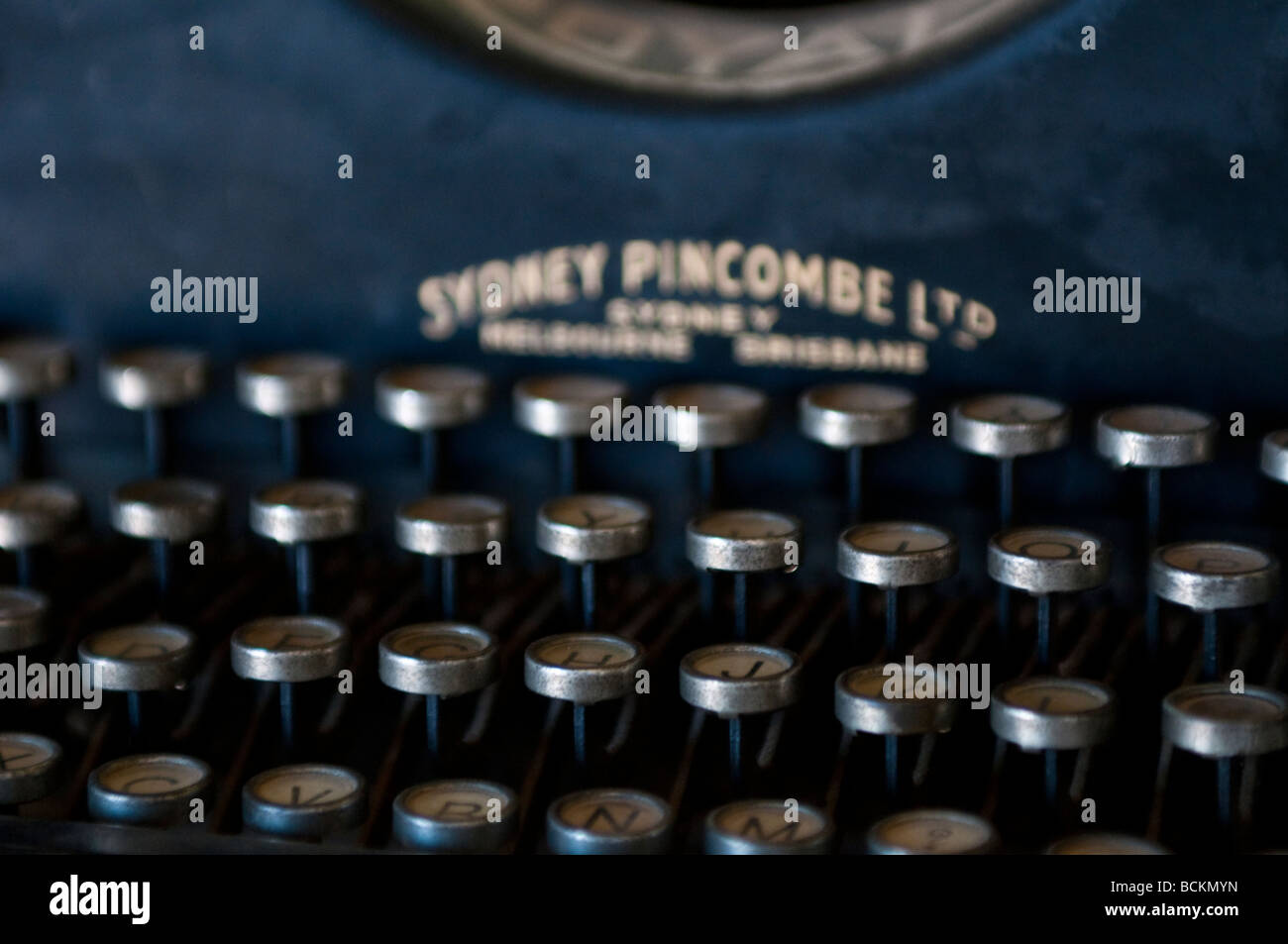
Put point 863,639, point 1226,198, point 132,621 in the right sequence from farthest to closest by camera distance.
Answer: point 132,621 → point 863,639 → point 1226,198

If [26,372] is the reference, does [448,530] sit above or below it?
below

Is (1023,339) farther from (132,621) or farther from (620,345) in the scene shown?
(132,621)

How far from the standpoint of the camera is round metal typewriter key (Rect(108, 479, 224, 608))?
238 centimetres

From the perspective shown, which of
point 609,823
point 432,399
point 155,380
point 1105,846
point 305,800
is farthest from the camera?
point 155,380

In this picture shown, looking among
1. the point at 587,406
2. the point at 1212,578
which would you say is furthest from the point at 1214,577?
the point at 587,406

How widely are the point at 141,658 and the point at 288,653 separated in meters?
0.19

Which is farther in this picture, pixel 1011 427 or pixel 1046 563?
pixel 1011 427

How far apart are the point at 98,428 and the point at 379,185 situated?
62 cm

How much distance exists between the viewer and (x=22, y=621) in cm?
228

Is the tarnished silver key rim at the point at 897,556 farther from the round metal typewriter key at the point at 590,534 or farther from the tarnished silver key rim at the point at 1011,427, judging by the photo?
the round metal typewriter key at the point at 590,534

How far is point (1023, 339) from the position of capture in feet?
7.39

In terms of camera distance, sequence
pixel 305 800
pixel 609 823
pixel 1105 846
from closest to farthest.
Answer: pixel 1105 846, pixel 609 823, pixel 305 800

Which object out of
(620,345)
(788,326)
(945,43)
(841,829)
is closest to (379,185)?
(620,345)

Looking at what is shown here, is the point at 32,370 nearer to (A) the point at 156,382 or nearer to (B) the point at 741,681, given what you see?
(A) the point at 156,382
